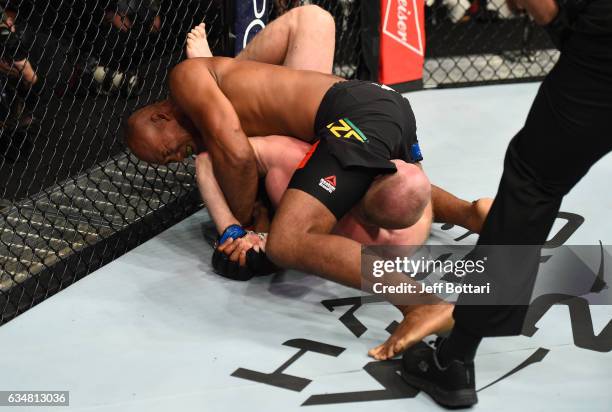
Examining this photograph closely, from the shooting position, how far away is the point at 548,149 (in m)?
1.30

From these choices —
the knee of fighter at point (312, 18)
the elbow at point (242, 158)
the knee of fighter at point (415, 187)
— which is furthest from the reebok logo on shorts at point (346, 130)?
the knee of fighter at point (312, 18)

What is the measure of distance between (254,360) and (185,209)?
0.95m

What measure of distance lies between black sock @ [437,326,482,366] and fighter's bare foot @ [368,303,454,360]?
0.40 feet

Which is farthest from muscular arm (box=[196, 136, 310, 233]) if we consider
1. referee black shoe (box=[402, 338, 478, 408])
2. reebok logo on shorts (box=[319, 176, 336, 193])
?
referee black shoe (box=[402, 338, 478, 408])

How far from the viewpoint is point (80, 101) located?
3422 mm

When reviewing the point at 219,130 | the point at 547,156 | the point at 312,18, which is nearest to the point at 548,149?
the point at 547,156

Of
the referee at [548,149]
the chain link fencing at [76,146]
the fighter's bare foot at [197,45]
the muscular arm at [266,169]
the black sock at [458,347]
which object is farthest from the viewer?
the fighter's bare foot at [197,45]

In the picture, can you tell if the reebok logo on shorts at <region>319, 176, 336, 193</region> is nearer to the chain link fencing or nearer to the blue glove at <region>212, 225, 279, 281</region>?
the blue glove at <region>212, 225, 279, 281</region>

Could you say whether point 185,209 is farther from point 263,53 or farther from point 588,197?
point 588,197

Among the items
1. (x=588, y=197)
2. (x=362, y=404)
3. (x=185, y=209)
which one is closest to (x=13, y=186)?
(x=185, y=209)

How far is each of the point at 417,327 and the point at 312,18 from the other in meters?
1.20

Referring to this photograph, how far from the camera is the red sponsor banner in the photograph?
3506 mm

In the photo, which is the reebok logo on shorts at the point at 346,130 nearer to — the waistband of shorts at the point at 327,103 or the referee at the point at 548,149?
the waistband of shorts at the point at 327,103

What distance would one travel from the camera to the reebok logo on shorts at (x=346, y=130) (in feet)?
6.41
